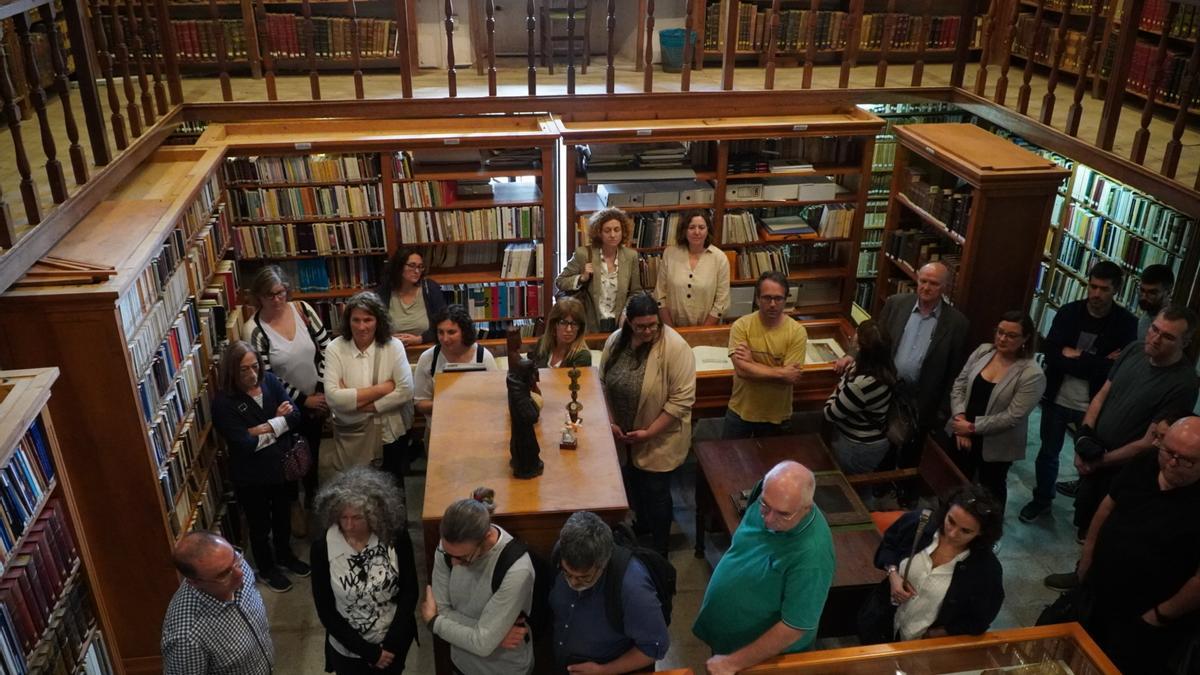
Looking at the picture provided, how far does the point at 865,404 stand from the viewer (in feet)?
14.8

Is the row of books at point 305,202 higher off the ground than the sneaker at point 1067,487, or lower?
higher

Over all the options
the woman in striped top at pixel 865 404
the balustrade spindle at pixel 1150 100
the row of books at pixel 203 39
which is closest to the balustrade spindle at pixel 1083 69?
the balustrade spindle at pixel 1150 100

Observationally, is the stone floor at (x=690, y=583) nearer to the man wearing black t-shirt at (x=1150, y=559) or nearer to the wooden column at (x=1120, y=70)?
the man wearing black t-shirt at (x=1150, y=559)

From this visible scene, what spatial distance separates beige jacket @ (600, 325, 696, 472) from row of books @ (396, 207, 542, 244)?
2.05 m

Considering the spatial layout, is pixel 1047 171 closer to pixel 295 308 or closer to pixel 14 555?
pixel 295 308

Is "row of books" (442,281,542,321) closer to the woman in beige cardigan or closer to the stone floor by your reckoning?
the stone floor

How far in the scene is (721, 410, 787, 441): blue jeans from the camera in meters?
4.98

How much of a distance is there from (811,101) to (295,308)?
4103 millimetres

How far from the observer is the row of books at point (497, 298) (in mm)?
6316

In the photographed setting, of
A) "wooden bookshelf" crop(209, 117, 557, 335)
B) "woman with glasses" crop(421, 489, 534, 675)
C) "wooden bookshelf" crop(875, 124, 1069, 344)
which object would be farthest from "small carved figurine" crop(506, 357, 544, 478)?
"wooden bookshelf" crop(875, 124, 1069, 344)

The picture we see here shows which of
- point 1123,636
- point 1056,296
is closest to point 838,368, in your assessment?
point 1123,636

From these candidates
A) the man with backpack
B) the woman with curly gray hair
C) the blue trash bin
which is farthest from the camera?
the blue trash bin

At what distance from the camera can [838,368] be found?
16.9 feet

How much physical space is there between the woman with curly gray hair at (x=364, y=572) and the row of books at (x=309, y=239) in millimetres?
2976
